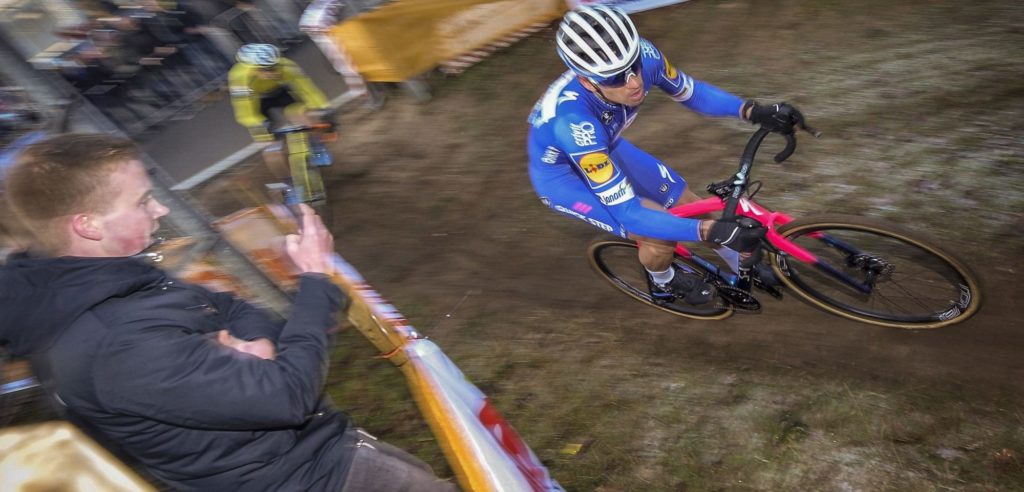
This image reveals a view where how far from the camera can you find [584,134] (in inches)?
153

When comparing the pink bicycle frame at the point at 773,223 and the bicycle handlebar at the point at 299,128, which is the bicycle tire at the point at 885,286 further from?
the bicycle handlebar at the point at 299,128

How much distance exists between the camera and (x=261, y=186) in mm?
9398

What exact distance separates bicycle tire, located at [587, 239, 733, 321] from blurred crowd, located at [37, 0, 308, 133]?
7.88 m

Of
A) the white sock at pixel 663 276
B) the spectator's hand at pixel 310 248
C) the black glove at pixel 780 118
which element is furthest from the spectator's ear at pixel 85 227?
the white sock at pixel 663 276

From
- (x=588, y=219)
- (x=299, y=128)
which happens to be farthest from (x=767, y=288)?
(x=299, y=128)

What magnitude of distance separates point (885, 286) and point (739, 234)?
1788 millimetres

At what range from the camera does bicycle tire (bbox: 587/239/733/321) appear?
5.06 m

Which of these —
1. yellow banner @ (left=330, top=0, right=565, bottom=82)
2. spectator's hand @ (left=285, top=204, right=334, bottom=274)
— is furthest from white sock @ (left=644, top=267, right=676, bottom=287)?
yellow banner @ (left=330, top=0, right=565, bottom=82)

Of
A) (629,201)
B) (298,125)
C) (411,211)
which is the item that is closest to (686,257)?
(629,201)

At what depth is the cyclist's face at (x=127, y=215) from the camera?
6.50ft

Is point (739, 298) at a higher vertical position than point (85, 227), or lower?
lower

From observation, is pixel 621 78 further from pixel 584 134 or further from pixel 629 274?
pixel 629 274

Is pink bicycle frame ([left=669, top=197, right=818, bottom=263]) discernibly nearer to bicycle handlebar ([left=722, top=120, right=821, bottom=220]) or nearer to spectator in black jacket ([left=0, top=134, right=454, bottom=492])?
bicycle handlebar ([left=722, top=120, right=821, bottom=220])

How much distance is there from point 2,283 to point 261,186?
798 centimetres
